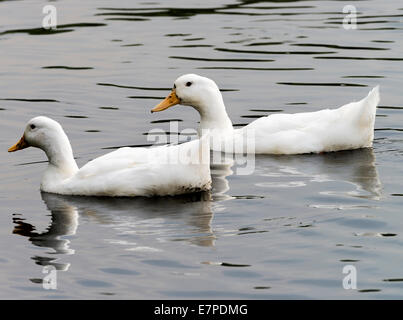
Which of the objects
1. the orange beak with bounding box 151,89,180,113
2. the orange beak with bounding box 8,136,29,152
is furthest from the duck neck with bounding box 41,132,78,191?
the orange beak with bounding box 151,89,180,113

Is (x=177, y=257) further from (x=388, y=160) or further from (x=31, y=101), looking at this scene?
(x=31, y=101)

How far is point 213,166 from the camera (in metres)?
13.4

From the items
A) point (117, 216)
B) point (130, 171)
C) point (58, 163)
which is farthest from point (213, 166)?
point (117, 216)

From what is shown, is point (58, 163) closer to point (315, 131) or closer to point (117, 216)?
point (117, 216)

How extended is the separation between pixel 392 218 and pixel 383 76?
739 centimetres

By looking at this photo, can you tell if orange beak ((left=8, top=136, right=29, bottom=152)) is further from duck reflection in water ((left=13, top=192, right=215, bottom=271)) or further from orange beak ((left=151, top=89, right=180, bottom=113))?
orange beak ((left=151, top=89, right=180, bottom=113))

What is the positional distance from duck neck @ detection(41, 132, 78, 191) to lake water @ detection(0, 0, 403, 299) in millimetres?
214

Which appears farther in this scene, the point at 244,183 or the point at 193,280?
the point at 244,183

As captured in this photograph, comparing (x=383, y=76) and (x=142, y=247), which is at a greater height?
(x=383, y=76)

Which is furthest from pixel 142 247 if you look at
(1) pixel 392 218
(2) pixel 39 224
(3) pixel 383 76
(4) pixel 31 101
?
(3) pixel 383 76

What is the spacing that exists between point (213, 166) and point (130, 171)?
1.92 m

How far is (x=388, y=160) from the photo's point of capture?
43.3 feet
